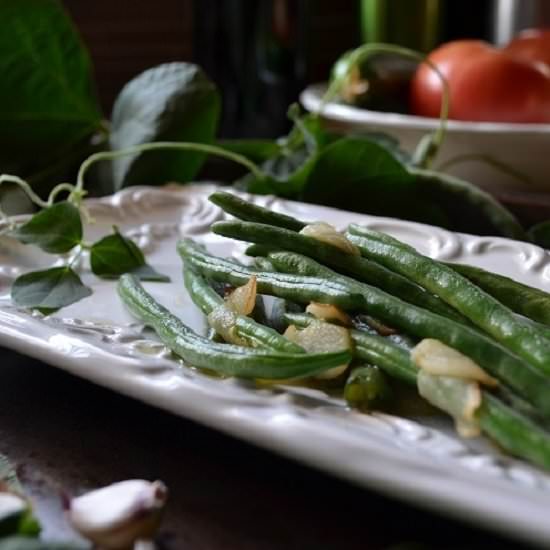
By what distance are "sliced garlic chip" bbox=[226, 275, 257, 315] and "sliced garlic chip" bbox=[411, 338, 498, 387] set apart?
0.14 meters

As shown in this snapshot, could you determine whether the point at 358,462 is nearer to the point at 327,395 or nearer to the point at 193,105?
the point at 327,395

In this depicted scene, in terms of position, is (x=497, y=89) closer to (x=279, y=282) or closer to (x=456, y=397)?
(x=279, y=282)

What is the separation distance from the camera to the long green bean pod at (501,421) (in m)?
0.46

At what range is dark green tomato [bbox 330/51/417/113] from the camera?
52.2 inches

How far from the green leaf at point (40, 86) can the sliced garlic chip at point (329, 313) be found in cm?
60

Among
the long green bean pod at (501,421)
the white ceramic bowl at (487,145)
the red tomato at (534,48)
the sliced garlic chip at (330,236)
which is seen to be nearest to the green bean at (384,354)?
the long green bean pod at (501,421)

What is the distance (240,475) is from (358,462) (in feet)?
0.38

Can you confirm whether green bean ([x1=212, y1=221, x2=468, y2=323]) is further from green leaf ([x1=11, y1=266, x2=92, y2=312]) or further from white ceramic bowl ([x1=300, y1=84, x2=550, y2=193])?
white ceramic bowl ([x1=300, y1=84, x2=550, y2=193])

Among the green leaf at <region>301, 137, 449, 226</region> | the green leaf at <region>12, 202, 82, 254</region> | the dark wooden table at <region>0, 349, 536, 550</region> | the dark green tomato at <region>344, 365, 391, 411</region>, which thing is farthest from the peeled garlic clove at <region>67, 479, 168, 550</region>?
the green leaf at <region>301, 137, 449, 226</region>

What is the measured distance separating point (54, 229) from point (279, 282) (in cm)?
25

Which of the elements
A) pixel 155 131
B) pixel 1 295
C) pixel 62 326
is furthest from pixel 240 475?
pixel 155 131

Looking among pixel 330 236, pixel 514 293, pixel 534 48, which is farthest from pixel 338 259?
pixel 534 48

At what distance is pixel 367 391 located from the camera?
0.53m

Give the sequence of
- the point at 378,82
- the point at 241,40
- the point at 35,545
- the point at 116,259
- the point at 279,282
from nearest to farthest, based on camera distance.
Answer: the point at 35,545 → the point at 279,282 → the point at 116,259 → the point at 378,82 → the point at 241,40
